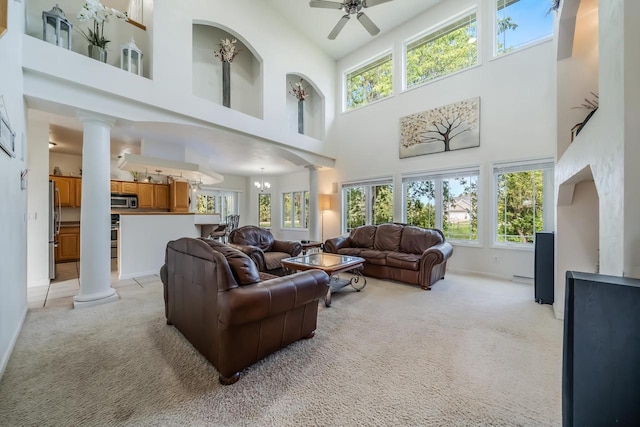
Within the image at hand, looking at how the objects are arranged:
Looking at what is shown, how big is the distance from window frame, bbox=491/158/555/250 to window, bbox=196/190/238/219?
792 centimetres

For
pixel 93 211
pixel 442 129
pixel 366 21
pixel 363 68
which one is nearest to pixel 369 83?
pixel 363 68

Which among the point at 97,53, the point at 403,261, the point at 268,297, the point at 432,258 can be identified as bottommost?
the point at 403,261

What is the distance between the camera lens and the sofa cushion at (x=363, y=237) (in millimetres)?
5285

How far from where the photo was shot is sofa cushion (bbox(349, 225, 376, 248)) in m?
5.29

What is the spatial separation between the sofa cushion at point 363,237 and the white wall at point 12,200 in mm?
4643

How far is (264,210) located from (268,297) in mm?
8107

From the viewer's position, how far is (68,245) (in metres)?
6.01

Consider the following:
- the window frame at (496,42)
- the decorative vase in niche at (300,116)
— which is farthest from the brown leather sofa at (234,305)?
the window frame at (496,42)

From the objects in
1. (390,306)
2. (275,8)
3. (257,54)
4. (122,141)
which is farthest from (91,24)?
(390,306)

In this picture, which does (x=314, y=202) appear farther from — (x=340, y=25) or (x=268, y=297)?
(x=268, y=297)

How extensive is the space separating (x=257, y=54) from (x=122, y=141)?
3.17 metres

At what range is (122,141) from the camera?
506cm

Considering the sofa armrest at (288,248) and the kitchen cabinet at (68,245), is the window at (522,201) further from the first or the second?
the kitchen cabinet at (68,245)

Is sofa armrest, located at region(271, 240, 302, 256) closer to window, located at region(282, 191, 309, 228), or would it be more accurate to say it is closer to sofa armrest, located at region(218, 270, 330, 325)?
sofa armrest, located at region(218, 270, 330, 325)
